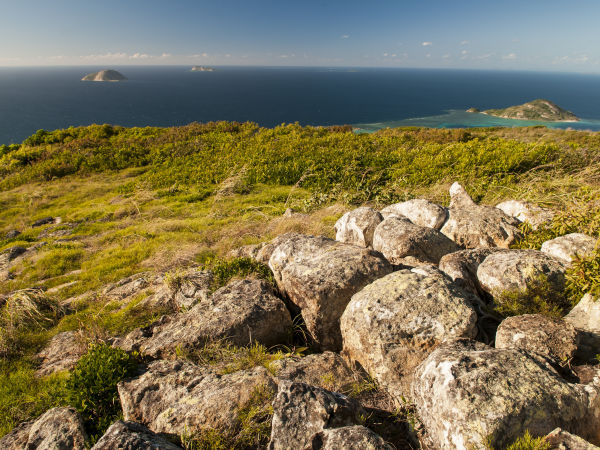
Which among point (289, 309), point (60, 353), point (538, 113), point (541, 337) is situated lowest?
point (60, 353)

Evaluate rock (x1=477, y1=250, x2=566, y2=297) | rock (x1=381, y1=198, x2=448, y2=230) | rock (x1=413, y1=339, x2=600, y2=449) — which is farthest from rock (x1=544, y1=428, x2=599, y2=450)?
rock (x1=381, y1=198, x2=448, y2=230)

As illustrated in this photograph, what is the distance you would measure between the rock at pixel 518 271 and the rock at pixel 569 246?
37 cm

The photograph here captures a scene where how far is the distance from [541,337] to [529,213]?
4.27 metres

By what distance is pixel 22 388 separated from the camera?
17.1ft

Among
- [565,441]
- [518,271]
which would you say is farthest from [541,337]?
[565,441]

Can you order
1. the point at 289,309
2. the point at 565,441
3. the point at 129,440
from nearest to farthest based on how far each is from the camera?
1. the point at 565,441
2. the point at 129,440
3. the point at 289,309

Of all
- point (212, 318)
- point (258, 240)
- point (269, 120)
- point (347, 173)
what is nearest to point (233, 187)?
point (347, 173)

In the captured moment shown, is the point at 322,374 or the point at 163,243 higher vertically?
the point at 322,374

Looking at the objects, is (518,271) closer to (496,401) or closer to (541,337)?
(541,337)

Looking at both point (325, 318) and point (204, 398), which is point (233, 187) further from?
point (204, 398)

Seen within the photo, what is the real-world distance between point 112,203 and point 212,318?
52.1 feet

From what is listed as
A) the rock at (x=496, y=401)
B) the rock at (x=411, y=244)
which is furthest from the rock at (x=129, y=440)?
the rock at (x=411, y=244)

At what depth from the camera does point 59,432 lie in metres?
3.59

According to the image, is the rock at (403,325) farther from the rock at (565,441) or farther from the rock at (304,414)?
the rock at (565,441)
